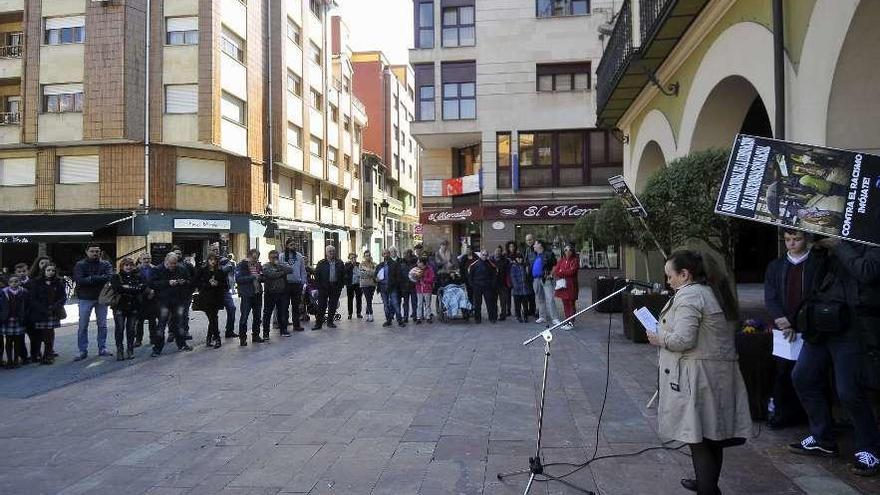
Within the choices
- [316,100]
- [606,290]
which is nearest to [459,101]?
[316,100]

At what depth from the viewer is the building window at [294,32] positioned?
3309cm

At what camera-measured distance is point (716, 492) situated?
3.47 meters

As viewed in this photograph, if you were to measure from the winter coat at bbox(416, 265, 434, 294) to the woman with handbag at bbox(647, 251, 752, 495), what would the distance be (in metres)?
10.0

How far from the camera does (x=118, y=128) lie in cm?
2495

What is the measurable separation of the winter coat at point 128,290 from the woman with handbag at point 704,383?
8710 mm

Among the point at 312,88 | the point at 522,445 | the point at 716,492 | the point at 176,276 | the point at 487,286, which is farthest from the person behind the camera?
the point at 312,88

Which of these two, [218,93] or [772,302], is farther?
[218,93]

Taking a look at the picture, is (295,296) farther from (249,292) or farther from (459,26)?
(459,26)

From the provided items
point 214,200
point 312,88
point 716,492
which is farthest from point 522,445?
point 312,88

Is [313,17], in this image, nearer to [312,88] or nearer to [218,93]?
[312,88]

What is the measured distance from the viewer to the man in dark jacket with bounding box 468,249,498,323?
1323 cm

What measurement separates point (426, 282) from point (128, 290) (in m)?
6.23

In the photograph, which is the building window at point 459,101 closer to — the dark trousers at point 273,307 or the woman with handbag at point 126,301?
the dark trousers at point 273,307

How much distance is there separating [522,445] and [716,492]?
5.64 feet
